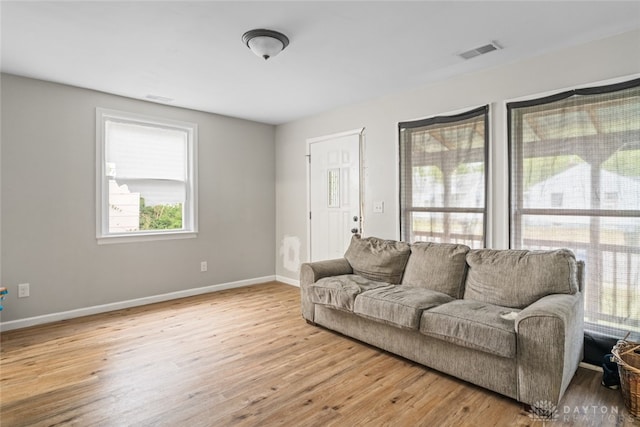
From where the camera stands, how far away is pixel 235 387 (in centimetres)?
240

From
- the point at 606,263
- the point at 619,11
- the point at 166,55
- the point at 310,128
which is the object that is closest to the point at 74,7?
the point at 166,55

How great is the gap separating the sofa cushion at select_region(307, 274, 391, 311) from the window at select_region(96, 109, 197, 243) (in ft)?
7.18

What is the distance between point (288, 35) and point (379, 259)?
2.13 meters

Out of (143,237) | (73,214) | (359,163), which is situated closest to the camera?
(73,214)

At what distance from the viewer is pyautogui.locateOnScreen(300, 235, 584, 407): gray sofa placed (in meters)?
2.10

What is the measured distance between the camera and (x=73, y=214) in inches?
151

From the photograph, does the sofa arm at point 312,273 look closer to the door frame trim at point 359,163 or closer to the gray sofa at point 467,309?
the gray sofa at point 467,309

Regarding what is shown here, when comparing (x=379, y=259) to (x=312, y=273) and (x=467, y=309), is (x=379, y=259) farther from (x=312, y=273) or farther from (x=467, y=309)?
(x=467, y=309)

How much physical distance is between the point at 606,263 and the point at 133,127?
4.82 meters

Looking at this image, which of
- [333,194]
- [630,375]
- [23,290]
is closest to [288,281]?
[333,194]

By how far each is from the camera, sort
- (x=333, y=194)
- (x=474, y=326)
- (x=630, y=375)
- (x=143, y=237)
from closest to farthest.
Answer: (x=630, y=375), (x=474, y=326), (x=143, y=237), (x=333, y=194)

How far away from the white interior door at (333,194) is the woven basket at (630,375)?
2755 millimetres

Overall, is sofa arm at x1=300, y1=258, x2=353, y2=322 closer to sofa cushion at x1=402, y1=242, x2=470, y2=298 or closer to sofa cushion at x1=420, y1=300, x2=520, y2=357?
sofa cushion at x1=402, y1=242, x2=470, y2=298

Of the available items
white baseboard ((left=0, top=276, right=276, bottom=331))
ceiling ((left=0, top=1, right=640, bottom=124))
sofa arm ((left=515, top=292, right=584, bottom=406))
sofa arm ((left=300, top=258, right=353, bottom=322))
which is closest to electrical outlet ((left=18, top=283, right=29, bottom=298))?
white baseboard ((left=0, top=276, right=276, bottom=331))
